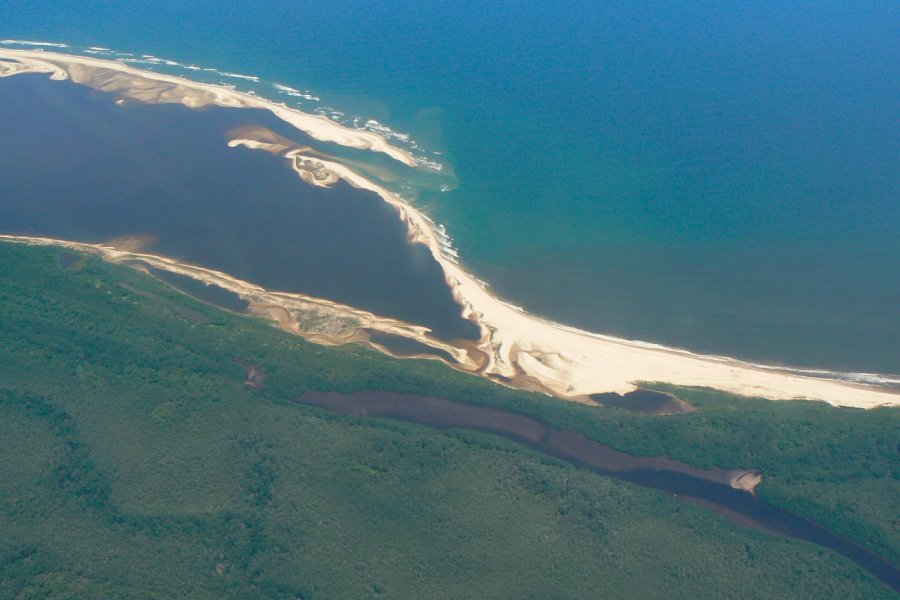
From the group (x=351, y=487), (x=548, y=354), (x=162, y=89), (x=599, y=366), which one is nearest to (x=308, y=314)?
(x=351, y=487)

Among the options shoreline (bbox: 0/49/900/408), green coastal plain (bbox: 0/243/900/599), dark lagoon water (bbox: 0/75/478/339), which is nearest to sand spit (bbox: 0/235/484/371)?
shoreline (bbox: 0/49/900/408)

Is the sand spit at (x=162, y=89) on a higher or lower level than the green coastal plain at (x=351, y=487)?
higher

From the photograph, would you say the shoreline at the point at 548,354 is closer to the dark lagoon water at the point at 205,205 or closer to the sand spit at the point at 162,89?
the dark lagoon water at the point at 205,205

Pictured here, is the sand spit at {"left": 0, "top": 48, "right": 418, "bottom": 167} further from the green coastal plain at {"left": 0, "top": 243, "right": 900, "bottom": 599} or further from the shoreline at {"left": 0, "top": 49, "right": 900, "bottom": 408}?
the green coastal plain at {"left": 0, "top": 243, "right": 900, "bottom": 599}

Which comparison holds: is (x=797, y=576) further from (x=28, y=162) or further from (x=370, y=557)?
(x=28, y=162)

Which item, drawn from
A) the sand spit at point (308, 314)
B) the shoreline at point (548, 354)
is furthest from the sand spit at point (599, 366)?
the sand spit at point (308, 314)

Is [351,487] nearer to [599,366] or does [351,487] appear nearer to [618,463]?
[618,463]
